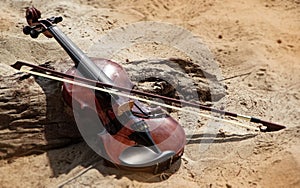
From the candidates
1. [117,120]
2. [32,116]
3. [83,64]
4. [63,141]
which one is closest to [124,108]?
[117,120]

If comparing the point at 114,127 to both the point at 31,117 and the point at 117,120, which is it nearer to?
the point at 117,120

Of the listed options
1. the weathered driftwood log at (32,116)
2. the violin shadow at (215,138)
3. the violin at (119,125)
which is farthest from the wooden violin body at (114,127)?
the violin shadow at (215,138)

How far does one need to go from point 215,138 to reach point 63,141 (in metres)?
1.00

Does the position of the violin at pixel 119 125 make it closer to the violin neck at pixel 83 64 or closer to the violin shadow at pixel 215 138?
the violin neck at pixel 83 64

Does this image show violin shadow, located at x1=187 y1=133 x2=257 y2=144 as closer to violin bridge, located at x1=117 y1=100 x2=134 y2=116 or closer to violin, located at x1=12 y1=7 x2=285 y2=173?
violin, located at x1=12 y1=7 x2=285 y2=173

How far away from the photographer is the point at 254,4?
5395mm

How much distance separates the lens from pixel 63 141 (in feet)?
10.8

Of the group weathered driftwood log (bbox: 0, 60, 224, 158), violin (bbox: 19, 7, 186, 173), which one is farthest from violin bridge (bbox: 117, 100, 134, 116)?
weathered driftwood log (bbox: 0, 60, 224, 158)

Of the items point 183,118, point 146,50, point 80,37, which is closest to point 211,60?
point 146,50

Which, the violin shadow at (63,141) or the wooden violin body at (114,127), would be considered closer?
the wooden violin body at (114,127)

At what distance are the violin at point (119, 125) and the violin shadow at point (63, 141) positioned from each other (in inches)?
3.0

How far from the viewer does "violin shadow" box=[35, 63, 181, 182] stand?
3082 millimetres

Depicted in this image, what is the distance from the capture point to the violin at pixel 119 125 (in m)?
2.86

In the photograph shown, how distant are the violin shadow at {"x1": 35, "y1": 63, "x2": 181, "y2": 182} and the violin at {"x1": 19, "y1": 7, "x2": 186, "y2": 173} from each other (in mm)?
76
